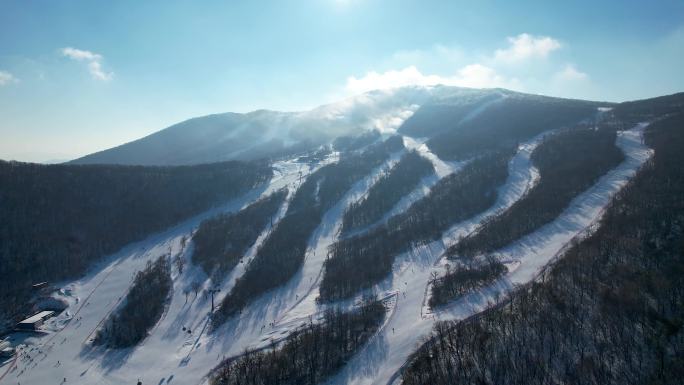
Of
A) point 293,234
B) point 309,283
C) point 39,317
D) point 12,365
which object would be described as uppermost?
point 293,234

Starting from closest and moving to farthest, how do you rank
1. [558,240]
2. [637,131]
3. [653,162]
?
[558,240], [653,162], [637,131]

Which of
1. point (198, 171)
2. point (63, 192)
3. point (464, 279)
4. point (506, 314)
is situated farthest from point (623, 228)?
point (63, 192)

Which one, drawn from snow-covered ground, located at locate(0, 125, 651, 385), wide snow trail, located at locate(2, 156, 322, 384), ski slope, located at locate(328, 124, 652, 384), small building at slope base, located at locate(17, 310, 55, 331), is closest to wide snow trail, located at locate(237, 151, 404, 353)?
snow-covered ground, located at locate(0, 125, 651, 385)

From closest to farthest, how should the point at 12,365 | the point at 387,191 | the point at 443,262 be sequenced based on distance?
1. the point at 12,365
2. the point at 443,262
3. the point at 387,191

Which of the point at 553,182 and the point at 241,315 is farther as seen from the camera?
the point at 553,182

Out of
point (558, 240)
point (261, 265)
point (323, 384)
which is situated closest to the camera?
point (323, 384)

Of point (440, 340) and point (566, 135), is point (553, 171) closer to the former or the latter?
point (566, 135)

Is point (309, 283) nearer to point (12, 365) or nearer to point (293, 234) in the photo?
point (293, 234)

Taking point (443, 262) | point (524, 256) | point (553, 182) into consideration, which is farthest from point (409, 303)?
point (553, 182)
